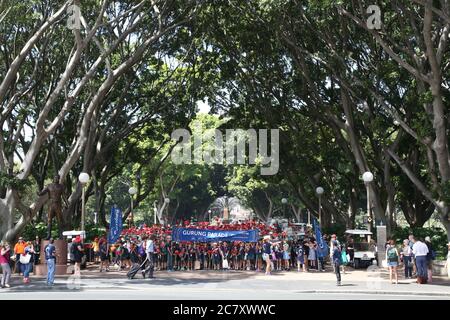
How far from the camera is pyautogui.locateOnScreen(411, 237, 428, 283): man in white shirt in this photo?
2091 cm

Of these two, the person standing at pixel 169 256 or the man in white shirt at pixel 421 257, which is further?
the person standing at pixel 169 256

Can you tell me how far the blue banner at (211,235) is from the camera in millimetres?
26938

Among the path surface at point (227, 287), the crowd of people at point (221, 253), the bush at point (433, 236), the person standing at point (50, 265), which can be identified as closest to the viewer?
the path surface at point (227, 287)

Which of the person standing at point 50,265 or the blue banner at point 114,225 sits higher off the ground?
the blue banner at point 114,225

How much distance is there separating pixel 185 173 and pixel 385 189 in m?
28.5

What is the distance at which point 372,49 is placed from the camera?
1177 inches

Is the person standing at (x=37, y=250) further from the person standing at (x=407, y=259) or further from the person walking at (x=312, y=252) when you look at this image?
the person standing at (x=407, y=259)

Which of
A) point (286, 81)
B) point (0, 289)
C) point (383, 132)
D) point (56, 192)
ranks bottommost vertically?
point (0, 289)

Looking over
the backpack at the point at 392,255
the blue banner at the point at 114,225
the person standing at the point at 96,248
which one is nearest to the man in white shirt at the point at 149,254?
the blue banner at the point at 114,225

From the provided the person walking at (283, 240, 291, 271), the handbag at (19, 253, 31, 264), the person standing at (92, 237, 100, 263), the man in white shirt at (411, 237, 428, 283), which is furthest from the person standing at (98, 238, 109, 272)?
the man in white shirt at (411, 237, 428, 283)

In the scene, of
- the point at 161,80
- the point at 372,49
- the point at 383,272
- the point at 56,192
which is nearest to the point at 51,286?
the point at 56,192

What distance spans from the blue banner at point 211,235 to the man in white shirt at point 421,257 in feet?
25.3

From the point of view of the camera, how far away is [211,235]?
2733 centimetres

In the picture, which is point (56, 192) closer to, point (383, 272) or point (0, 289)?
point (0, 289)
